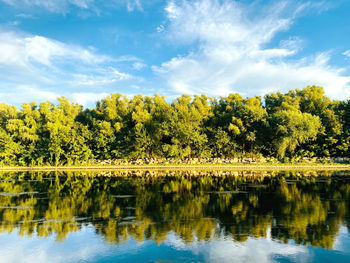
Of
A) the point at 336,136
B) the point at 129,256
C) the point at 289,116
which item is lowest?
the point at 129,256

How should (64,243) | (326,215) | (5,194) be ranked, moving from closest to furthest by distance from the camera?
(64,243) < (326,215) < (5,194)

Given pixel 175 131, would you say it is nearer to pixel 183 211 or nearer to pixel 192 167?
pixel 192 167

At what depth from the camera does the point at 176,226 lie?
13.6 meters

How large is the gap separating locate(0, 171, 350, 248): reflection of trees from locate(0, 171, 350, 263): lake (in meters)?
0.05

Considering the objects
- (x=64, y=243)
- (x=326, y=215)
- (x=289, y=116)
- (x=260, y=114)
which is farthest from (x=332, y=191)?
(x=260, y=114)

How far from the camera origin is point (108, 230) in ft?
43.0

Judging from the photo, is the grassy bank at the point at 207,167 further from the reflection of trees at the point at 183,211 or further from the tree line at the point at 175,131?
the reflection of trees at the point at 183,211

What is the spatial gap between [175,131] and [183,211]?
105 feet

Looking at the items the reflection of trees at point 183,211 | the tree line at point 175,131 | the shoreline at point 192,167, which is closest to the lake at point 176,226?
the reflection of trees at point 183,211

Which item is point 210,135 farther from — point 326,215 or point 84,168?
point 326,215

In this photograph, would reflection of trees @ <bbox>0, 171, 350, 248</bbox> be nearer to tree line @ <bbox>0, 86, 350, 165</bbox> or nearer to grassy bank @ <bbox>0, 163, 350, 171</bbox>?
grassy bank @ <bbox>0, 163, 350, 171</bbox>

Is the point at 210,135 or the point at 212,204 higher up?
the point at 210,135

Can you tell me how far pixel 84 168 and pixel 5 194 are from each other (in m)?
23.8

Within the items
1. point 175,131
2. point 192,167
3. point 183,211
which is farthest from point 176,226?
point 175,131
